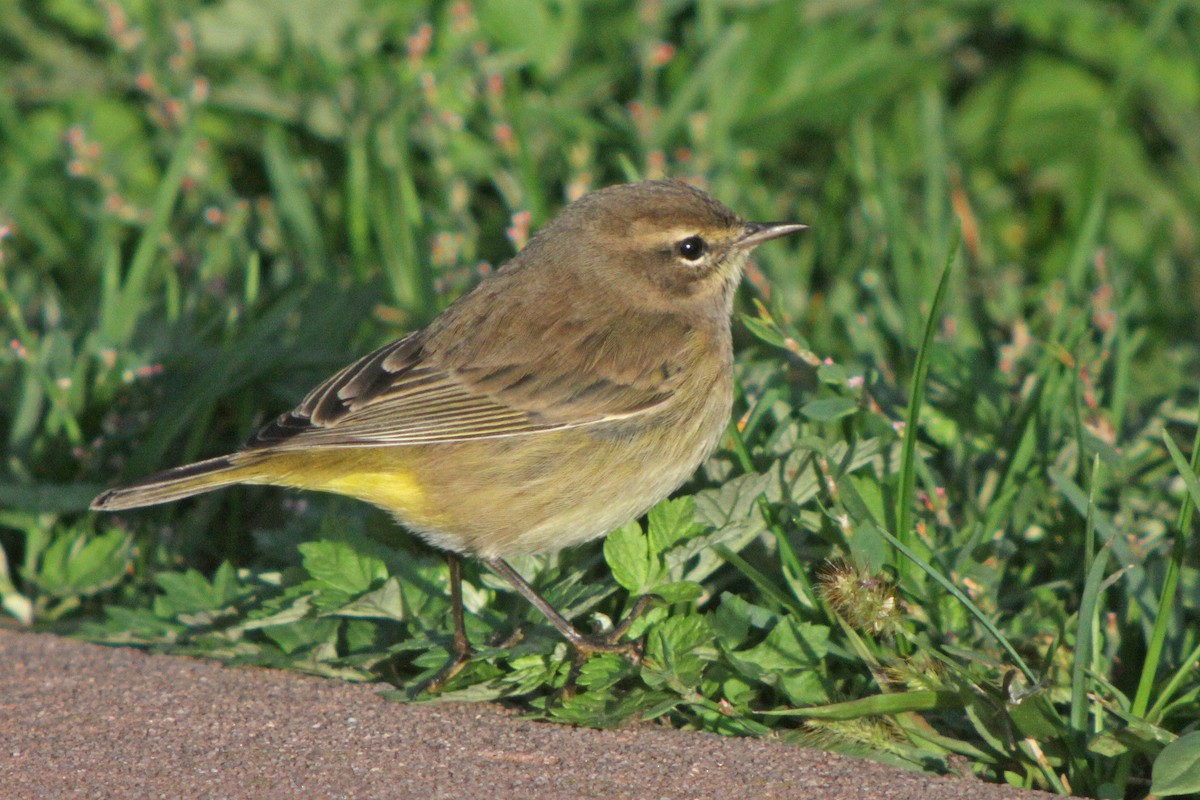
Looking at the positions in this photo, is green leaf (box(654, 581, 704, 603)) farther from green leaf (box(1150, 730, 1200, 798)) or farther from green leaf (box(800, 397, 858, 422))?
green leaf (box(1150, 730, 1200, 798))

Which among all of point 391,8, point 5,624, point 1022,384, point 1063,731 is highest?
point 391,8

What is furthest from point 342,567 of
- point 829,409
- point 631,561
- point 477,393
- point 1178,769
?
point 1178,769

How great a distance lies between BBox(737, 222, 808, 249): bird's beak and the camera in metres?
5.00

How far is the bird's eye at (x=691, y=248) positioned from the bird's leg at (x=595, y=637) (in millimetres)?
1452

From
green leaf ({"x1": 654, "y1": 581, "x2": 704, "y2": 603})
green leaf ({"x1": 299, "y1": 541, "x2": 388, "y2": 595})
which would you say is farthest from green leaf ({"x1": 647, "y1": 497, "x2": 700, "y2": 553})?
green leaf ({"x1": 299, "y1": 541, "x2": 388, "y2": 595})

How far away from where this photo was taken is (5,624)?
4.61 m

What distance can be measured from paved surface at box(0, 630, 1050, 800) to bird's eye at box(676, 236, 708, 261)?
1.87 m

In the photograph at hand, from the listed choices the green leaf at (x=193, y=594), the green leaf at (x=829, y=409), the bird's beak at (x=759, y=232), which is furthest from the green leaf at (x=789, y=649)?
the bird's beak at (x=759, y=232)

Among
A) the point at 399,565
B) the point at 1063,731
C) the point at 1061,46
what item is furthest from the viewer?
the point at 1061,46

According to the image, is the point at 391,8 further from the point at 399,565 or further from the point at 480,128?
the point at 399,565

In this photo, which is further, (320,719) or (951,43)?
(951,43)

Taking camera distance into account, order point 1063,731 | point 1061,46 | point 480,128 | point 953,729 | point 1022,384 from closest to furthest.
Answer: point 1063,731
point 953,729
point 1022,384
point 480,128
point 1061,46

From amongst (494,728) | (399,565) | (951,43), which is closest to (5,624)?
(399,565)

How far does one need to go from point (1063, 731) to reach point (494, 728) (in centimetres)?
139
